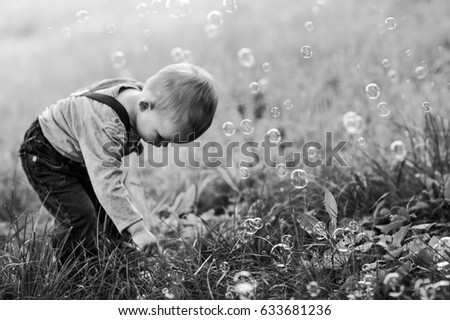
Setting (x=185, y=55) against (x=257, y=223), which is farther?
(x=185, y=55)

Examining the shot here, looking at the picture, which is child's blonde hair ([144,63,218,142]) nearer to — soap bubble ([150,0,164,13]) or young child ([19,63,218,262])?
young child ([19,63,218,262])

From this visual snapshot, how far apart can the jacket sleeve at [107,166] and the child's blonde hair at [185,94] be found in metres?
0.19

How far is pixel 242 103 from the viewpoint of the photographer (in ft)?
13.9

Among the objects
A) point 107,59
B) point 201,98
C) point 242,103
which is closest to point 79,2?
point 107,59

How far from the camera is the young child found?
2.21m

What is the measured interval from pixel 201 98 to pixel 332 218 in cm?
60

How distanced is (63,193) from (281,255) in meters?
0.84

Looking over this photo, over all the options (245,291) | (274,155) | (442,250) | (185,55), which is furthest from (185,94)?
(185,55)

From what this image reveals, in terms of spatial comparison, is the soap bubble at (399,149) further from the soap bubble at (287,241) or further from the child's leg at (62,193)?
the child's leg at (62,193)

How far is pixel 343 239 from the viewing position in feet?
6.81

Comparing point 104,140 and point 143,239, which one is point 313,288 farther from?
point 104,140

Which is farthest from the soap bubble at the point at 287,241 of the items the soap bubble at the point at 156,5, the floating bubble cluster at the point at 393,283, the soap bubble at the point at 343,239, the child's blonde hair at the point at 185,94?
the soap bubble at the point at 156,5

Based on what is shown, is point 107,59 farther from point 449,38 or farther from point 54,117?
point 54,117

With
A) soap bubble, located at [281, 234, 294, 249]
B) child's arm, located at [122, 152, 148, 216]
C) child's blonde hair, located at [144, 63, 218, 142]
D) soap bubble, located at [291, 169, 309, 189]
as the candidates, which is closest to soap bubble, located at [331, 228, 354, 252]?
soap bubble, located at [281, 234, 294, 249]
